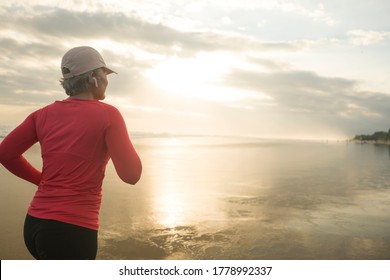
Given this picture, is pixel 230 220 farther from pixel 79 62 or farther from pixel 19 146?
pixel 79 62

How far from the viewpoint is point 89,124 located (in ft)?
6.04

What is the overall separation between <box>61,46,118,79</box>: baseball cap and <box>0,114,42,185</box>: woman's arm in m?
0.33

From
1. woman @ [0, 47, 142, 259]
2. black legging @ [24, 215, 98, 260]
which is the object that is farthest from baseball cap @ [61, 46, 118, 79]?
black legging @ [24, 215, 98, 260]

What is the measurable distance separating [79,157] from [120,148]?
0.68 feet

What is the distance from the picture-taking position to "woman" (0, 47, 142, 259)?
73.0 inches

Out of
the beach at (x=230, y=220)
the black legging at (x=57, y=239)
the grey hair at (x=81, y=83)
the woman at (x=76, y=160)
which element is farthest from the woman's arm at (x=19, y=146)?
the beach at (x=230, y=220)

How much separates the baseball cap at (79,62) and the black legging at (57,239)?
768 mm

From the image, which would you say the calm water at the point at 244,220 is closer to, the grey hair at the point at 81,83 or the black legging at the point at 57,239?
the black legging at the point at 57,239

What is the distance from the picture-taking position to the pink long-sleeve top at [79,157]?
6.08 feet

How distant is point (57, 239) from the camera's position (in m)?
1.86

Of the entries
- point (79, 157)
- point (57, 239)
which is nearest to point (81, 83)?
point (79, 157)

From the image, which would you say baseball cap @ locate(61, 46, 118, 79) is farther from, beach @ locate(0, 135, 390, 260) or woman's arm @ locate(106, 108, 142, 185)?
beach @ locate(0, 135, 390, 260)
